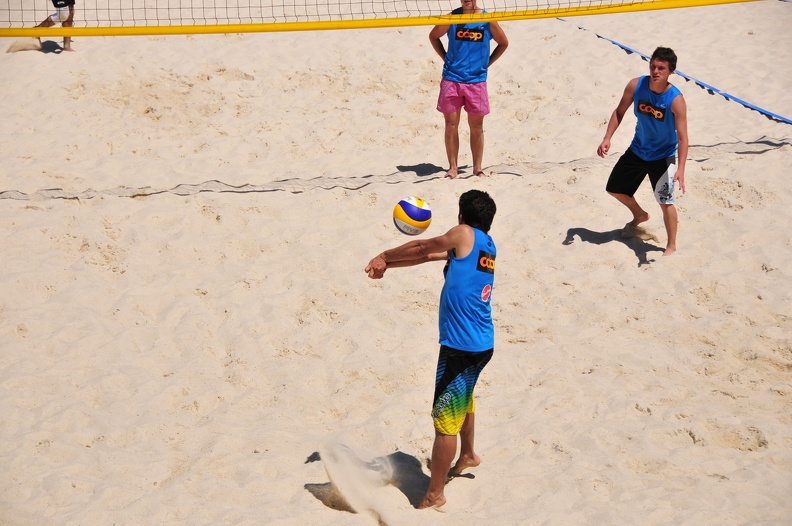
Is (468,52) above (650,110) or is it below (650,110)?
above

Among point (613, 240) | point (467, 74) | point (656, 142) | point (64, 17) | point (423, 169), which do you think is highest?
A: point (64, 17)

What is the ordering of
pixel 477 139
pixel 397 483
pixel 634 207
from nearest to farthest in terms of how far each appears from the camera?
pixel 397 483, pixel 634 207, pixel 477 139

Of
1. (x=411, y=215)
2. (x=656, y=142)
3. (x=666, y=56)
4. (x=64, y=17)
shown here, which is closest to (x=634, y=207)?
(x=656, y=142)

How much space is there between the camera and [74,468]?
167 inches

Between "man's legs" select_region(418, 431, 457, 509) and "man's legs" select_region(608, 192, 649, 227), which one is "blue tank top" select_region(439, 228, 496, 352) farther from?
"man's legs" select_region(608, 192, 649, 227)

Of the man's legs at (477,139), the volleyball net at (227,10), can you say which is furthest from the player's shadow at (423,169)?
the volleyball net at (227,10)

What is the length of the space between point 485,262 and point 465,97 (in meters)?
3.61

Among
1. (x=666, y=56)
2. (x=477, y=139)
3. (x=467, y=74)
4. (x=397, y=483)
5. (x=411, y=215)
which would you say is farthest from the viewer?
(x=477, y=139)

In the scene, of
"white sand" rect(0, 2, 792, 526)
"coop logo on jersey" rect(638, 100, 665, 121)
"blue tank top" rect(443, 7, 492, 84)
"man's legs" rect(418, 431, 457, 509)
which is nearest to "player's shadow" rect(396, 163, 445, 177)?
"white sand" rect(0, 2, 792, 526)

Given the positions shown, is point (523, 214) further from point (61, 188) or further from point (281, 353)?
point (61, 188)

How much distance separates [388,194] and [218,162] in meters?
1.63

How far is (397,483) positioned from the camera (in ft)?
13.7

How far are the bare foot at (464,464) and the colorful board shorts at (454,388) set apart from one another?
336 mm

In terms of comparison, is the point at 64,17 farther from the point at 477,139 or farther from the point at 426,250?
the point at 426,250
